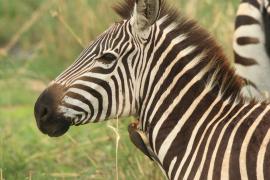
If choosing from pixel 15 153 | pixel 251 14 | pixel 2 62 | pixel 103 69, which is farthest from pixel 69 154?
pixel 103 69

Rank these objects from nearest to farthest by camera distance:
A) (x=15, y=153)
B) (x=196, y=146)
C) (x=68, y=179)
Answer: (x=196, y=146)
(x=68, y=179)
(x=15, y=153)

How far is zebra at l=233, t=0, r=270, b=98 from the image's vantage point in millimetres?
6324

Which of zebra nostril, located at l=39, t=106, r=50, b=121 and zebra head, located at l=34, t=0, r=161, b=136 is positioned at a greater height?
zebra head, located at l=34, t=0, r=161, b=136

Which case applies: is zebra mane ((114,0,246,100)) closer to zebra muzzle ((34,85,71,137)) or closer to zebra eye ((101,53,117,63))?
zebra eye ((101,53,117,63))

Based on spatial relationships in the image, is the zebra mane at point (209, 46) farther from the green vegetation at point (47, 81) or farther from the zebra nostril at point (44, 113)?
the green vegetation at point (47, 81)

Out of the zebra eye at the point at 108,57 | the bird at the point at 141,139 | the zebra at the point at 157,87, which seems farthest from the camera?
the bird at the point at 141,139

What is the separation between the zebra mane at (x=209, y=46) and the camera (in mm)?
4672

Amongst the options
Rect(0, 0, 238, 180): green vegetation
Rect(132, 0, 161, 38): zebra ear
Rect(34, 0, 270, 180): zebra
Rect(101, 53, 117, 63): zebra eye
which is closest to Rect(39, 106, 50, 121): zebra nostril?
Rect(34, 0, 270, 180): zebra

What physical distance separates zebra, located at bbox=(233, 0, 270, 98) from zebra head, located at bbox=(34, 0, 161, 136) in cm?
167

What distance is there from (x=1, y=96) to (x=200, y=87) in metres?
6.59

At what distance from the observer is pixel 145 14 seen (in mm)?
4754

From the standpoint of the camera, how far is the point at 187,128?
4699mm

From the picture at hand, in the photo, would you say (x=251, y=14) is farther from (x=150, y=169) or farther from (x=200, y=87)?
(x=200, y=87)

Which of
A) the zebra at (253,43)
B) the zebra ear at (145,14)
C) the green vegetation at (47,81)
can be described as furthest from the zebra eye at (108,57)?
the zebra at (253,43)
